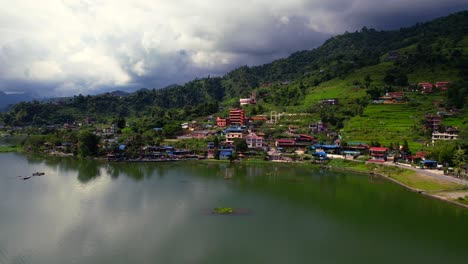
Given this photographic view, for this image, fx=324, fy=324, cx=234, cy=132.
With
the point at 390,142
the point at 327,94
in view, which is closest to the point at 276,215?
the point at 390,142

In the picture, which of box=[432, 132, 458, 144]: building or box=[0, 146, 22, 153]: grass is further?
box=[0, 146, 22, 153]: grass

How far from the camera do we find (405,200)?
23438 millimetres

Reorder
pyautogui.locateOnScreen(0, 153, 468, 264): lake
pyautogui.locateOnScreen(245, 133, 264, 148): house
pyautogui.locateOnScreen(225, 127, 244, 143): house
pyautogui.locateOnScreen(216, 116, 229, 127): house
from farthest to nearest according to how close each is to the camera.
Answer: pyautogui.locateOnScreen(216, 116, 229, 127): house, pyautogui.locateOnScreen(225, 127, 244, 143): house, pyautogui.locateOnScreen(245, 133, 264, 148): house, pyautogui.locateOnScreen(0, 153, 468, 264): lake

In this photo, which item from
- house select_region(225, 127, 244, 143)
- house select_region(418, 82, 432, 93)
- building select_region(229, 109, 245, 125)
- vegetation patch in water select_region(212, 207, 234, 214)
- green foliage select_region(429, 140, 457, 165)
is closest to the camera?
vegetation patch in water select_region(212, 207, 234, 214)

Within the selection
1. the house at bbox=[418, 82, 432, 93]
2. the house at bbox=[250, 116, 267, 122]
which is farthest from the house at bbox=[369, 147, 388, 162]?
the house at bbox=[418, 82, 432, 93]

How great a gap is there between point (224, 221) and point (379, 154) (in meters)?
23.0

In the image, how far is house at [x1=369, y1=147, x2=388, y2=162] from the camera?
3469 centimetres

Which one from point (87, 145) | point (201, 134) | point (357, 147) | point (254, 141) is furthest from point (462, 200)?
point (87, 145)

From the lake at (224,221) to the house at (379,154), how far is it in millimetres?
5488

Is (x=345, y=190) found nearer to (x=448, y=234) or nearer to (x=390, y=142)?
(x=448, y=234)

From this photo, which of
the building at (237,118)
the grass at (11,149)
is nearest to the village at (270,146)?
the building at (237,118)

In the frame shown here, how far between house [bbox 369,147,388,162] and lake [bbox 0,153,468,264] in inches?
216

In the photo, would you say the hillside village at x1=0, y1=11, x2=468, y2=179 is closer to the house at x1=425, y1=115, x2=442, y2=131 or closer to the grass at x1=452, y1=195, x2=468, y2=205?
the house at x1=425, y1=115, x2=442, y2=131

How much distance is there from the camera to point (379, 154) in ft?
115
